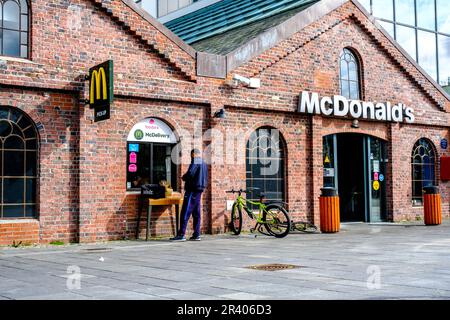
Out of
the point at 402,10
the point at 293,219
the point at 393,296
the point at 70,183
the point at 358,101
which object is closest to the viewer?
A: the point at 393,296

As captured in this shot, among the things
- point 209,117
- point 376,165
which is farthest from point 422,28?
point 209,117

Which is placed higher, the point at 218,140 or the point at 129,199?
the point at 218,140

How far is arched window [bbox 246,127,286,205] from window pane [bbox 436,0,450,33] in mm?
15004

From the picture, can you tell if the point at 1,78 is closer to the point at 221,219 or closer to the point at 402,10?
the point at 221,219

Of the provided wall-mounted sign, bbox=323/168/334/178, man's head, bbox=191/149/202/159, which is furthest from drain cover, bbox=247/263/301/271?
wall-mounted sign, bbox=323/168/334/178

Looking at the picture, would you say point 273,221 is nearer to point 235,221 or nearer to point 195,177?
point 235,221

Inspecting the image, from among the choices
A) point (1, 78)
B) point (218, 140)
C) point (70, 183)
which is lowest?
point (70, 183)

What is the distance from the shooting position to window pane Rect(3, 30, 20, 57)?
1209 cm

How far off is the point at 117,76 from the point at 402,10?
53.4 ft

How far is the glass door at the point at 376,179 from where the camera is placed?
59.5 ft

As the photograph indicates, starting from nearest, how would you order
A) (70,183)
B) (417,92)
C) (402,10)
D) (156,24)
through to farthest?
(70,183), (156,24), (417,92), (402,10)

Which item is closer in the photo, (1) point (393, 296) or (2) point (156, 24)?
(1) point (393, 296)

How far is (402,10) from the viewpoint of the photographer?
82.3ft

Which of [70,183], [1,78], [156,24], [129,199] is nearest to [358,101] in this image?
[156,24]
